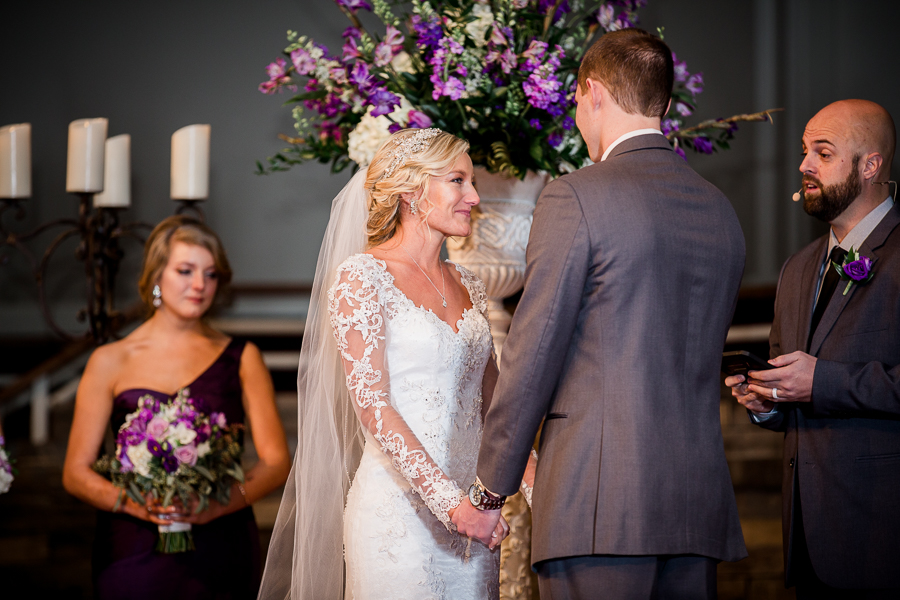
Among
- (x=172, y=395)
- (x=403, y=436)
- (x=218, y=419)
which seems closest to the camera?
(x=403, y=436)

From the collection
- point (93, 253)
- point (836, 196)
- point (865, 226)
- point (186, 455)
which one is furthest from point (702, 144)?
point (93, 253)

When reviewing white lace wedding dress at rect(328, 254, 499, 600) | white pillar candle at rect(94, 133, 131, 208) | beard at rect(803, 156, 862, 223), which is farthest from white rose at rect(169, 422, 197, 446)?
beard at rect(803, 156, 862, 223)

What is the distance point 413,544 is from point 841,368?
1.33 metres

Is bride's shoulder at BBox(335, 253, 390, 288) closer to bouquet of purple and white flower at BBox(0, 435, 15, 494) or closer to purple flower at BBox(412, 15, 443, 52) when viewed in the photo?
purple flower at BBox(412, 15, 443, 52)

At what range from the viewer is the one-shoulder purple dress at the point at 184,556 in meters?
3.04

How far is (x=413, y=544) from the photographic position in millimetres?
2344

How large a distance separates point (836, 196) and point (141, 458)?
245 cm

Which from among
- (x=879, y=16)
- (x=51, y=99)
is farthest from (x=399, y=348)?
(x=51, y=99)

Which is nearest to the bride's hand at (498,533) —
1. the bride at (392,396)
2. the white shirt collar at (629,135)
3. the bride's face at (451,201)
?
the bride at (392,396)

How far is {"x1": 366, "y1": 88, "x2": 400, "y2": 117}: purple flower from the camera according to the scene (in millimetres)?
2623

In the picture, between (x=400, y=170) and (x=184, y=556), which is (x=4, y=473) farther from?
(x=400, y=170)

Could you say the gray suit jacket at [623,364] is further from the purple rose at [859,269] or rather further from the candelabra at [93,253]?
the candelabra at [93,253]

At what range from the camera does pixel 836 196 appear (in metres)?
2.64

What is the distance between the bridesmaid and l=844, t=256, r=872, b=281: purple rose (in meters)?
2.08
